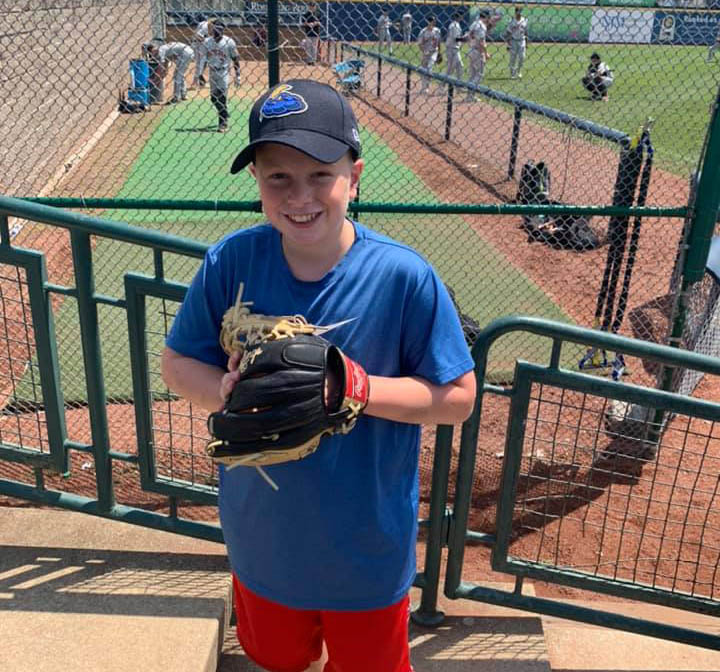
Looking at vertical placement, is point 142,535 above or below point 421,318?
below

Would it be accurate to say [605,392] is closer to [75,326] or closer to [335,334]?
[335,334]

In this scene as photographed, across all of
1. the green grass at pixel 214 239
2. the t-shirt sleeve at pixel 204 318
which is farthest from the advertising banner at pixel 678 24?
the t-shirt sleeve at pixel 204 318

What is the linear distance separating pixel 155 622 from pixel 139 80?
1630 cm

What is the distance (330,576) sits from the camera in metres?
1.79

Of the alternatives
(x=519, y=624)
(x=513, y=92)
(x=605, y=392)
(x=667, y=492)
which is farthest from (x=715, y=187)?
(x=513, y=92)

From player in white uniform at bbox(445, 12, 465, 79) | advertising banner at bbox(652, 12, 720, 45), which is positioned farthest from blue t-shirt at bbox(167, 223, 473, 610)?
player in white uniform at bbox(445, 12, 465, 79)

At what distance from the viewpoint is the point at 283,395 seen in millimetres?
1477

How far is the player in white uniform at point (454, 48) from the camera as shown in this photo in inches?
837

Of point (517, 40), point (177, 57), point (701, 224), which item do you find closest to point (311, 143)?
point (701, 224)

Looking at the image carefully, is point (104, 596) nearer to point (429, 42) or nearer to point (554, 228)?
point (554, 228)

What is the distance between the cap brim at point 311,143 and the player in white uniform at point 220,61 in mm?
11258

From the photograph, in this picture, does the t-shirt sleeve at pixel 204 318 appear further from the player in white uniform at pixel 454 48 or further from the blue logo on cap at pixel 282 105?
the player in white uniform at pixel 454 48

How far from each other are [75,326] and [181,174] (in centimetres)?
589

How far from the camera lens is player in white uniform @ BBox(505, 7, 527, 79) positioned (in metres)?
19.9
